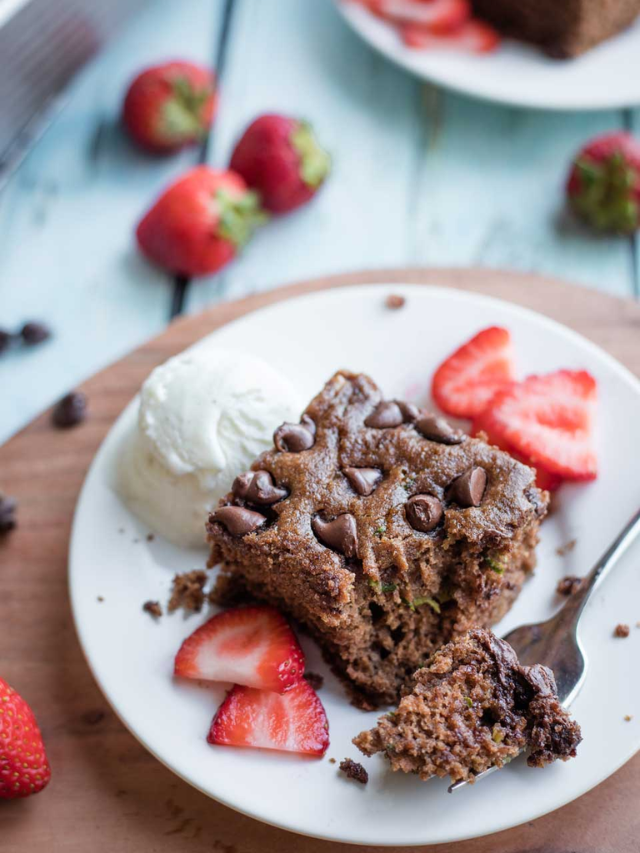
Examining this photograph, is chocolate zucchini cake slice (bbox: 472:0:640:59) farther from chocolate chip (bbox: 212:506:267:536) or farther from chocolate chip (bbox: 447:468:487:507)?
chocolate chip (bbox: 212:506:267:536)

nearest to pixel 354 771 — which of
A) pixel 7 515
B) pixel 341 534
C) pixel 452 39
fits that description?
pixel 341 534

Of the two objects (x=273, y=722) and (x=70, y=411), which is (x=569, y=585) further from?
(x=70, y=411)

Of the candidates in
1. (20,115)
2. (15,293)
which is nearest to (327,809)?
(15,293)

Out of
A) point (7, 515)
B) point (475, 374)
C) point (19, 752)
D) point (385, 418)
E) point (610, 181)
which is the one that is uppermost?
point (610, 181)

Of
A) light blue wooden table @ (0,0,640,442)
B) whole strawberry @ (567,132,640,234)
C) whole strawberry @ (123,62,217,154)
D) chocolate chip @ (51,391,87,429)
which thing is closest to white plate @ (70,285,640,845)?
chocolate chip @ (51,391,87,429)

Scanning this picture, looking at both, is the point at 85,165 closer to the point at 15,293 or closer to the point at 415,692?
the point at 15,293

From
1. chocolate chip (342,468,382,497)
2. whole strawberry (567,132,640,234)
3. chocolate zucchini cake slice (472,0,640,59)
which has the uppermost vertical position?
chocolate zucchini cake slice (472,0,640,59)

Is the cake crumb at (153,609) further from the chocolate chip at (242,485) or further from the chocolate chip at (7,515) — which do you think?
the chocolate chip at (7,515)
